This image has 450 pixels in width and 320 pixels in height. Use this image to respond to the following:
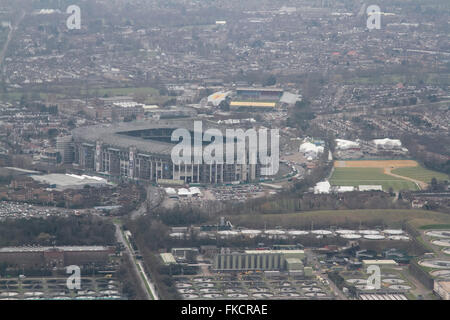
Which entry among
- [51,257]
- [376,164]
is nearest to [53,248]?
[51,257]

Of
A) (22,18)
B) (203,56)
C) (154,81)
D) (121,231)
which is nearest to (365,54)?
(203,56)

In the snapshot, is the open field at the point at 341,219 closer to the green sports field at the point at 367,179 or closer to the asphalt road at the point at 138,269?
the asphalt road at the point at 138,269

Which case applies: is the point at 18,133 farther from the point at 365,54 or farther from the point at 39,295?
the point at 365,54

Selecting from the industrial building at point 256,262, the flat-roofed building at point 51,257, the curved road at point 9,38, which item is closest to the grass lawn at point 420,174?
the industrial building at point 256,262

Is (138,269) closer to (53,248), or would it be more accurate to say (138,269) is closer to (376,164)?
(53,248)

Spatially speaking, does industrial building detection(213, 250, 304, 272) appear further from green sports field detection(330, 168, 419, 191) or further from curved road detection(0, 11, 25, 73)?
curved road detection(0, 11, 25, 73)
